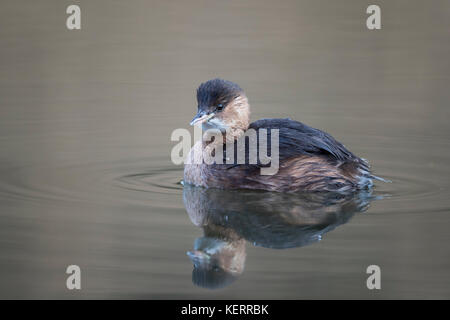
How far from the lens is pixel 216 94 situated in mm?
6961

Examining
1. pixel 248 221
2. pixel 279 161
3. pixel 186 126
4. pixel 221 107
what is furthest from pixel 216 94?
pixel 186 126

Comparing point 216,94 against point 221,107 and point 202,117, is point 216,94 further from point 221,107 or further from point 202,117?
point 202,117

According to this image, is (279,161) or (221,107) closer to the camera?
(279,161)

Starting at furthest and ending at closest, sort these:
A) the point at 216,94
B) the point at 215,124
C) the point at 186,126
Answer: the point at 186,126, the point at 215,124, the point at 216,94

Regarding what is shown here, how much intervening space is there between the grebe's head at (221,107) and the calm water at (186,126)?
25.6 inches

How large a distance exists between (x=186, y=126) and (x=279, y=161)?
8.83 feet

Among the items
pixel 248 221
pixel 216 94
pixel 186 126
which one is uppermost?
pixel 216 94

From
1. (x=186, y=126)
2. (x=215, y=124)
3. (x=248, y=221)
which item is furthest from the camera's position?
(x=186, y=126)

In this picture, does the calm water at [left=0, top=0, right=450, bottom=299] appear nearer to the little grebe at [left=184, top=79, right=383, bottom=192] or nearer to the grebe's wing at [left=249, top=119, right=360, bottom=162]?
the little grebe at [left=184, top=79, right=383, bottom=192]

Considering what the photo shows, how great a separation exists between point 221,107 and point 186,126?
2.36 m

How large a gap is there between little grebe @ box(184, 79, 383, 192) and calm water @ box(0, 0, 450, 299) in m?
0.16

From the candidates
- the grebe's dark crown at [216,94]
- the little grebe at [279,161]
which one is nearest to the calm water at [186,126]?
the little grebe at [279,161]

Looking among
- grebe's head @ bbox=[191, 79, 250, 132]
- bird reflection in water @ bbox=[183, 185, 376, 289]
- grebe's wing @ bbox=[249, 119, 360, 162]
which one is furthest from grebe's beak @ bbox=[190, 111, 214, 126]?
bird reflection in water @ bbox=[183, 185, 376, 289]

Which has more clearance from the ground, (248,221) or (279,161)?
(279,161)
